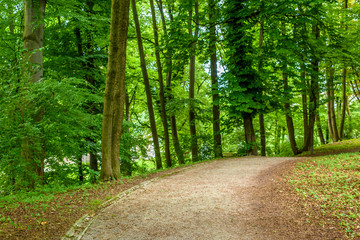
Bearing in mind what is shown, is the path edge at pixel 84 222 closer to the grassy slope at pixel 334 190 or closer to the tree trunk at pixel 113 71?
the tree trunk at pixel 113 71

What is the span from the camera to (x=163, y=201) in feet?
20.7

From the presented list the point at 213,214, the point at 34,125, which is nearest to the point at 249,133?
the point at 213,214

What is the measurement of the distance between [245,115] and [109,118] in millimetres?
7724

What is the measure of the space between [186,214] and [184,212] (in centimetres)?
12

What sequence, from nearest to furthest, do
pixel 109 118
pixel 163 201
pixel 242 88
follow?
pixel 163 201
pixel 109 118
pixel 242 88

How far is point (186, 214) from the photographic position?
546 cm

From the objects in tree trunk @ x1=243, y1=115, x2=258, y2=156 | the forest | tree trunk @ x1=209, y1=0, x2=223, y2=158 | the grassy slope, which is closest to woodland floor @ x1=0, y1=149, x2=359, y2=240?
the grassy slope

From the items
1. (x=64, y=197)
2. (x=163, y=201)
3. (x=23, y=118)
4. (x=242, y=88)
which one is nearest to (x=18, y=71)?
(x=23, y=118)

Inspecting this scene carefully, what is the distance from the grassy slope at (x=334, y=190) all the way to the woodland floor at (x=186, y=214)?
195 mm

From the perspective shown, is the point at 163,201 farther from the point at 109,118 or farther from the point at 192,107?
the point at 192,107

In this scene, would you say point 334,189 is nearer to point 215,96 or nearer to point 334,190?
point 334,190

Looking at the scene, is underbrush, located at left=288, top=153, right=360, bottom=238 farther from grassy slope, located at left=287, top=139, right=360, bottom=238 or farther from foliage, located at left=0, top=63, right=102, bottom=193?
foliage, located at left=0, top=63, right=102, bottom=193

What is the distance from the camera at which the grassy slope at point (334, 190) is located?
15.5 feet

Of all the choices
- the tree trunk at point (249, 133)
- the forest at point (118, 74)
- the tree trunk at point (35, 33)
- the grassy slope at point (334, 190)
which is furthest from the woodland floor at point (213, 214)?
the tree trunk at point (249, 133)
